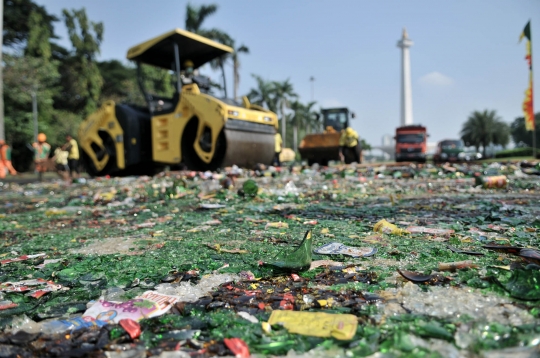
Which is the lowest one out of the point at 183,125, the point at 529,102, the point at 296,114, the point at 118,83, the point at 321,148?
the point at 321,148

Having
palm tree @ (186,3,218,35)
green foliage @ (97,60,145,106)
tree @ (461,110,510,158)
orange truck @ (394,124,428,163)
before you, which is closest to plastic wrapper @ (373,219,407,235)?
orange truck @ (394,124,428,163)

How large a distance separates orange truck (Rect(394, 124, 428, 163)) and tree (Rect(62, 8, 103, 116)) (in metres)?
20.9

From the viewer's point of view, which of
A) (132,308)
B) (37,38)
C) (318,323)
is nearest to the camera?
(318,323)

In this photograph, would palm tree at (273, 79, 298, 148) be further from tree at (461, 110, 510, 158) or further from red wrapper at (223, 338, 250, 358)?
red wrapper at (223, 338, 250, 358)

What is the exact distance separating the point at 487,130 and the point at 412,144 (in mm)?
32105

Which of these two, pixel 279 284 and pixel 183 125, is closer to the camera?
pixel 279 284

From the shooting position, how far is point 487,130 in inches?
1817

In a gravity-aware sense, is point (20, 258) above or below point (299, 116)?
below

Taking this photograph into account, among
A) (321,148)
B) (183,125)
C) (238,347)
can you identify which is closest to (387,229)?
(238,347)

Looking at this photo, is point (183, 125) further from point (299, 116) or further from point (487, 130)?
point (487, 130)

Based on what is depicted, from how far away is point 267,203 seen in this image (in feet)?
14.5

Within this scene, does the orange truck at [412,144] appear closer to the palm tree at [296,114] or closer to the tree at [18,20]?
the tree at [18,20]

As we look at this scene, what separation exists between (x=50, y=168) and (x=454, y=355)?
13.0 m

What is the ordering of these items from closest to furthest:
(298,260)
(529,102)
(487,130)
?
(298,260)
(529,102)
(487,130)
